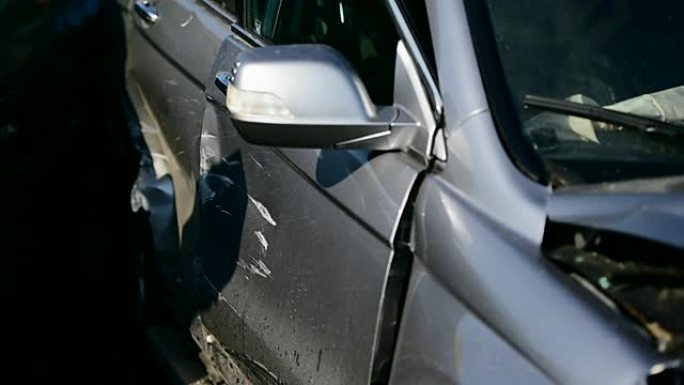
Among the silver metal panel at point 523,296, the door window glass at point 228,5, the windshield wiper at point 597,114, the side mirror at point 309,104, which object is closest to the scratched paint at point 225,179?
the door window glass at point 228,5

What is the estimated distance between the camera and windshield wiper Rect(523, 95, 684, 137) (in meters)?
2.12

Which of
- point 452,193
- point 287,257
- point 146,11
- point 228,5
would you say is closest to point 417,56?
point 452,193

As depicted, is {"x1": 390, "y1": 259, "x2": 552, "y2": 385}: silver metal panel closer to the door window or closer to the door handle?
the door window

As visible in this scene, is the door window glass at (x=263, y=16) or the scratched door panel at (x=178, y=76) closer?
the door window glass at (x=263, y=16)

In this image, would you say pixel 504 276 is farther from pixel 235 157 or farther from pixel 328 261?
pixel 235 157

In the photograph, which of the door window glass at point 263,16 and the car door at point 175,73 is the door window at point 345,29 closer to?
the door window glass at point 263,16

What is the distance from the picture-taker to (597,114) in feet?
6.92

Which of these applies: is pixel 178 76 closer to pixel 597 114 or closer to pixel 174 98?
pixel 174 98

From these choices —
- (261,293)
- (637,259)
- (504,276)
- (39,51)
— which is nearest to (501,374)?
(504,276)

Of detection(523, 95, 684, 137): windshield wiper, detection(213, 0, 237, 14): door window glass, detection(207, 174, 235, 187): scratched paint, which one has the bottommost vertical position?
detection(207, 174, 235, 187): scratched paint

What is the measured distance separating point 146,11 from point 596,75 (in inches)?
62.8

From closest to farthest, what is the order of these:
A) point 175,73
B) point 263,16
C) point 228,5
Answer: point 263,16 → point 228,5 → point 175,73

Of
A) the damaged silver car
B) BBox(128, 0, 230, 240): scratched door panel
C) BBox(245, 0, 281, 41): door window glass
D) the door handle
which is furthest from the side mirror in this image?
the door handle

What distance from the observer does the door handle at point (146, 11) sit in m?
3.38
